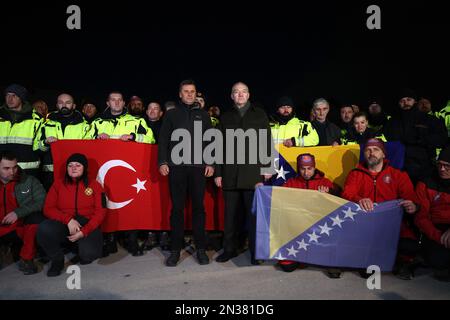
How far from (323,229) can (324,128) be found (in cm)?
205

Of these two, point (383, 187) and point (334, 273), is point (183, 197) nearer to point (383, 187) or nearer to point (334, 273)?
point (334, 273)

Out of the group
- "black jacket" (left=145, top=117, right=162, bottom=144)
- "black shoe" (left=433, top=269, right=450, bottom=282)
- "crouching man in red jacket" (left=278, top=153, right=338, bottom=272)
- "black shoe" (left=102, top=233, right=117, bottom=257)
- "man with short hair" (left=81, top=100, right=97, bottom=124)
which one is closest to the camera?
"black shoe" (left=433, top=269, right=450, bottom=282)

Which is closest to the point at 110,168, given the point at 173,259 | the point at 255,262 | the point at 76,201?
the point at 76,201

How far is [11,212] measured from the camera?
404cm

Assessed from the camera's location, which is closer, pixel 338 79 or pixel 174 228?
pixel 174 228

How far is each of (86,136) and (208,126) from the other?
1.96 m

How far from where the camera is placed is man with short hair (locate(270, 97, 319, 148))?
16.9ft

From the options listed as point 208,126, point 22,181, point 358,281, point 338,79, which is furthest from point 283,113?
point 338,79

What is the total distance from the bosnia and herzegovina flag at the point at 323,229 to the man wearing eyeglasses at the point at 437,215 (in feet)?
1.02

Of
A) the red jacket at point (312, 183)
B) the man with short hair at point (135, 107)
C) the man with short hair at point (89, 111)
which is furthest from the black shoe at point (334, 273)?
the man with short hair at point (89, 111)

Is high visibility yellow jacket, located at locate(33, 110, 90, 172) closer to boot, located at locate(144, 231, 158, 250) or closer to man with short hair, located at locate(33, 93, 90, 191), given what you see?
man with short hair, located at locate(33, 93, 90, 191)

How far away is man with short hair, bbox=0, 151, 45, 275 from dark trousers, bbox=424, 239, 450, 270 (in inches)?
171

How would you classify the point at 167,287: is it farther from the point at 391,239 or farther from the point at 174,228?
the point at 391,239

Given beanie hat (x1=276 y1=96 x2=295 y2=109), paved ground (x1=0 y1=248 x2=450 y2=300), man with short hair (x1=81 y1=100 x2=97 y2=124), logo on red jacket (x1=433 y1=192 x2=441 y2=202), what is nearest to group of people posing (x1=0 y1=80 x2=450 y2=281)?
logo on red jacket (x1=433 y1=192 x2=441 y2=202)
